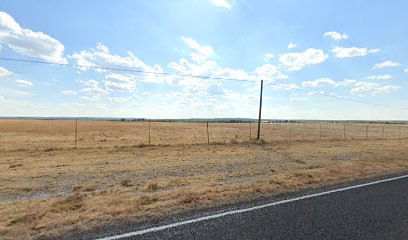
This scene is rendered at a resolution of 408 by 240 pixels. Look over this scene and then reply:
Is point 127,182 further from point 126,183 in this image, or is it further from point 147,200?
point 147,200

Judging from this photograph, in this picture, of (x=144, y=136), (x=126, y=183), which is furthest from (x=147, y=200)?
(x=144, y=136)

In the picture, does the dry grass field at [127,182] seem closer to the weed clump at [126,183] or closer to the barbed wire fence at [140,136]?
the weed clump at [126,183]

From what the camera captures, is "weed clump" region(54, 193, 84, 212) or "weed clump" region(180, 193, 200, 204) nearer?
"weed clump" region(54, 193, 84, 212)

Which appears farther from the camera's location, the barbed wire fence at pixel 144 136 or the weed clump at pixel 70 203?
the barbed wire fence at pixel 144 136

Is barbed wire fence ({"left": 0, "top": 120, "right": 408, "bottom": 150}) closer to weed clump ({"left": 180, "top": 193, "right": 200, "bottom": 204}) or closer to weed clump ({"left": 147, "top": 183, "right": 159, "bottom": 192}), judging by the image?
weed clump ({"left": 147, "top": 183, "right": 159, "bottom": 192})

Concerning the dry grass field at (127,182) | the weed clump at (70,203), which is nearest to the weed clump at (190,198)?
the dry grass field at (127,182)

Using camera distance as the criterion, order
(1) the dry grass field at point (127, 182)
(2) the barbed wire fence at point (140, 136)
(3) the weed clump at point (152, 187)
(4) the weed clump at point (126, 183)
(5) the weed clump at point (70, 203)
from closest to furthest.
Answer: (1) the dry grass field at point (127, 182)
(5) the weed clump at point (70, 203)
(3) the weed clump at point (152, 187)
(4) the weed clump at point (126, 183)
(2) the barbed wire fence at point (140, 136)

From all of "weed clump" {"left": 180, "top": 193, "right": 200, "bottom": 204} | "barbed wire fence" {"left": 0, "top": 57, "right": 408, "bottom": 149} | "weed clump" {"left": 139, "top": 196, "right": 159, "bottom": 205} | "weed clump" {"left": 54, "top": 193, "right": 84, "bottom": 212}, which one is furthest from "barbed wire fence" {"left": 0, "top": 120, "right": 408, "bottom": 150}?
"weed clump" {"left": 180, "top": 193, "right": 200, "bottom": 204}

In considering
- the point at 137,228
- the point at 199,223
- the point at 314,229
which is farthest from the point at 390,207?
the point at 137,228

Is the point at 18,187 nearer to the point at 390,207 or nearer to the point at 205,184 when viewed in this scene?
the point at 205,184

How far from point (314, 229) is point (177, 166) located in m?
7.74

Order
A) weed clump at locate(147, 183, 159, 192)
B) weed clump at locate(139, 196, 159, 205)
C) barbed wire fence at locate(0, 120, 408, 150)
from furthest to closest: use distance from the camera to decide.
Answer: barbed wire fence at locate(0, 120, 408, 150), weed clump at locate(147, 183, 159, 192), weed clump at locate(139, 196, 159, 205)

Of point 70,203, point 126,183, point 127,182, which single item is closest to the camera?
point 70,203

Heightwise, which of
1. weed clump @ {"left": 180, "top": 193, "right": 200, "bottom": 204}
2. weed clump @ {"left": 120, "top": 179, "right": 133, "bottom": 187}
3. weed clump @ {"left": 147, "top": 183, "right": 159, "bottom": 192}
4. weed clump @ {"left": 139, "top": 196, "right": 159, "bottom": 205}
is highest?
weed clump @ {"left": 180, "top": 193, "right": 200, "bottom": 204}
